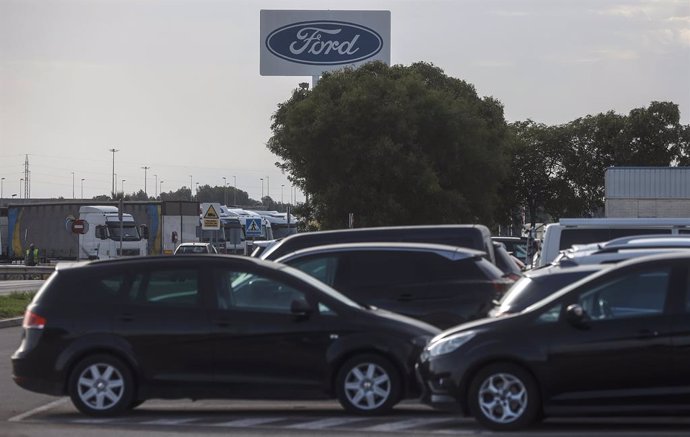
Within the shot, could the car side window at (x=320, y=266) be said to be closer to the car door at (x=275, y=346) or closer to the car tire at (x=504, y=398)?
the car door at (x=275, y=346)

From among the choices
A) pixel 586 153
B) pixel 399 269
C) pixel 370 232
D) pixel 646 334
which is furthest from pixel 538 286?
pixel 586 153

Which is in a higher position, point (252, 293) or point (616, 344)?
point (252, 293)

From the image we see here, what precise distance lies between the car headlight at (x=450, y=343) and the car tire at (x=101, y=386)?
305cm

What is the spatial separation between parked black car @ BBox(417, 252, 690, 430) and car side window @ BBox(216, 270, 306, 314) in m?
1.85

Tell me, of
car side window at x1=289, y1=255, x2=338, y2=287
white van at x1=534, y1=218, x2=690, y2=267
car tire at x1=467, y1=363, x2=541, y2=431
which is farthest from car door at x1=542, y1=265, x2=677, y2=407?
white van at x1=534, y1=218, x2=690, y2=267

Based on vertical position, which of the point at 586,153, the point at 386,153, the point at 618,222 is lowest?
the point at 618,222

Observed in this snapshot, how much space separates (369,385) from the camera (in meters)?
11.9

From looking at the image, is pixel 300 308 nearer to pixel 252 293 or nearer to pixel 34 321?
pixel 252 293

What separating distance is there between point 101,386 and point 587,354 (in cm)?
475

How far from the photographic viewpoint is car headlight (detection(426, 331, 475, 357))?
36.3 feet

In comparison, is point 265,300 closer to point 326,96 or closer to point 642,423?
point 642,423

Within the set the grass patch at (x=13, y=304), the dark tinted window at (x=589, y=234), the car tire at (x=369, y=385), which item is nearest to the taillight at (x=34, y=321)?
the car tire at (x=369, y=385)

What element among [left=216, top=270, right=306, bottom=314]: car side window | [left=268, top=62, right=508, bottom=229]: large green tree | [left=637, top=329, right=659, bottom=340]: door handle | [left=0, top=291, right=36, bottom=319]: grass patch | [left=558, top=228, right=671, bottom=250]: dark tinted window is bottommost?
[left=0, top=291, right=36, bottom=319]: grass patch

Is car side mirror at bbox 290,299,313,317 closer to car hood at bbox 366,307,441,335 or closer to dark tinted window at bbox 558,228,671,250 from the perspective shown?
car hood at bbox 366,307,441,335
